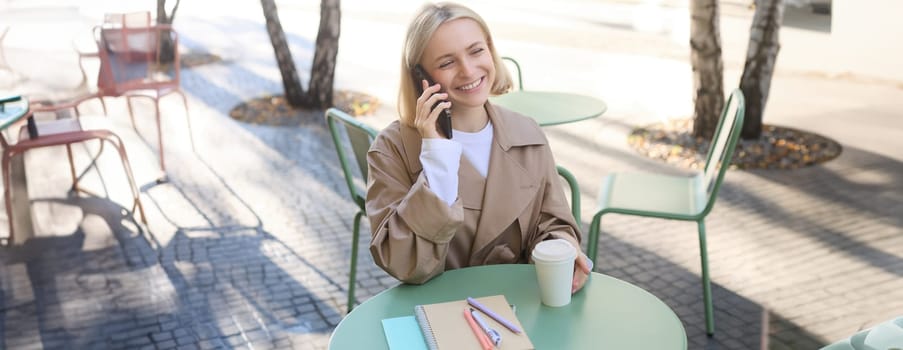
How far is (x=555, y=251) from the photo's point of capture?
205 cm

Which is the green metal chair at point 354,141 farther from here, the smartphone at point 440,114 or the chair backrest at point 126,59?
the chair backrest at point 126,59

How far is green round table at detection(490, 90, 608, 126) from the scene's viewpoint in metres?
4.88

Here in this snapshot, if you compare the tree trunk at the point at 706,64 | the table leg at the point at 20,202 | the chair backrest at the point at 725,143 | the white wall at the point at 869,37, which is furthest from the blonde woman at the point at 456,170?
the white wall at the point at 869,37

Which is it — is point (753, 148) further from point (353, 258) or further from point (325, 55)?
point (325, 55)

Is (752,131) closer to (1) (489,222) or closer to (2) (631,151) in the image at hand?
(2) (631,151)

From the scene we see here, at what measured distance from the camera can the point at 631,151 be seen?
7.18 metres

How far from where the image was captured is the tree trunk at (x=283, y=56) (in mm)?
8523

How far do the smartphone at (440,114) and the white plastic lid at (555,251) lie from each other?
456mm

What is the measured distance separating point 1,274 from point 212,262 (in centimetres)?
122

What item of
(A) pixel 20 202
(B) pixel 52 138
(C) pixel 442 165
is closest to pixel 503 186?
(C) pixel 442 165

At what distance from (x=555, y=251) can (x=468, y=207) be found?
17.0 inches

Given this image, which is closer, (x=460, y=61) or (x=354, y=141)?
(x=460, y=61)

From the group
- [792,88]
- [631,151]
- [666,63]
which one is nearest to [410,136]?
[631,151]

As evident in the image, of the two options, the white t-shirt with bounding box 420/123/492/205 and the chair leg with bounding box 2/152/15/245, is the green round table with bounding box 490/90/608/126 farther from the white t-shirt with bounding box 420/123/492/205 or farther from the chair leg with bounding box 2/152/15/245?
the chair leg with bounding box 2/152/15/245
